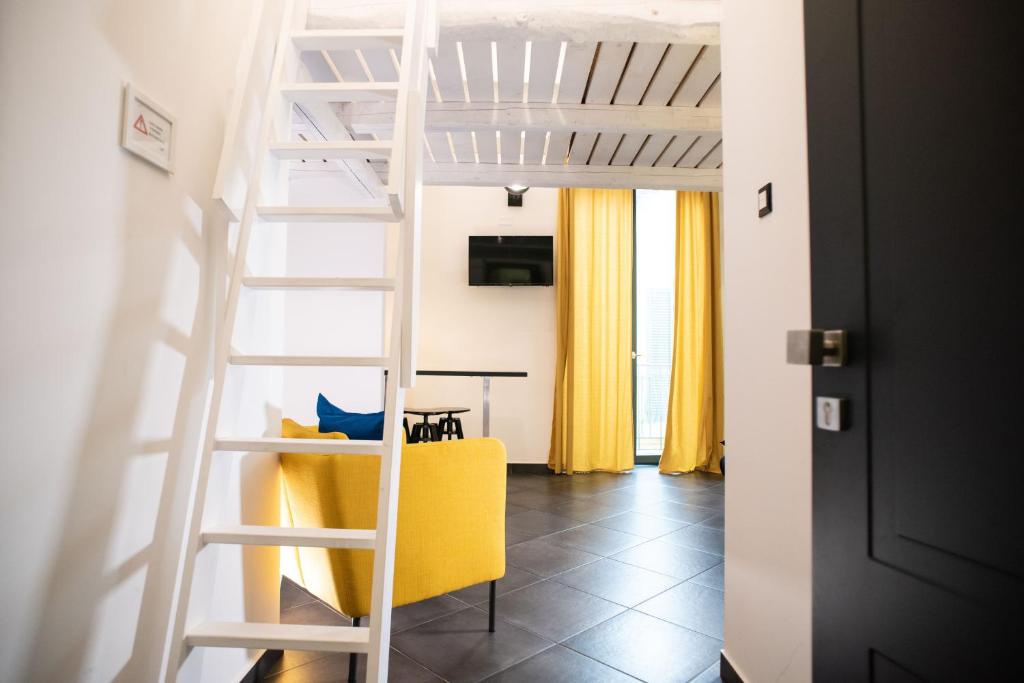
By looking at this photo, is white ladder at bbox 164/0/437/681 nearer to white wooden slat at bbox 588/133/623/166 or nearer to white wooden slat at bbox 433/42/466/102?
white wooden slat at bbox 433/42/466/102

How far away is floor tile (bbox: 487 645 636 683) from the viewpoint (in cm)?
202

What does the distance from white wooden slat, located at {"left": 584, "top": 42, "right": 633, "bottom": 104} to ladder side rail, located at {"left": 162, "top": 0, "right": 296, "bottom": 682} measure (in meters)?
1.59

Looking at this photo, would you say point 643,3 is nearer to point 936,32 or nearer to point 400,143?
point 400,143

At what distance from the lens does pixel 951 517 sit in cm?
80

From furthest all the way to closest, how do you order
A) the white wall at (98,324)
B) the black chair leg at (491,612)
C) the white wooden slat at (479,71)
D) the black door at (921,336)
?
the white wooden slat at (479,71) < the black chair leg at (491,612) < the white wall at (98,324) < the black door at (921,336)

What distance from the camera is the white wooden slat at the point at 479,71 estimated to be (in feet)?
9.39

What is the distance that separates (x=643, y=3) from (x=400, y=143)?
1532 mm

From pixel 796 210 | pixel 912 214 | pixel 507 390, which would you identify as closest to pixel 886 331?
pixel 912 214

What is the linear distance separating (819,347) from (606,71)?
8.10 feet

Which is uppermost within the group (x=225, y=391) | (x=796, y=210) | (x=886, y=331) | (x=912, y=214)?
(x=796, y=210)

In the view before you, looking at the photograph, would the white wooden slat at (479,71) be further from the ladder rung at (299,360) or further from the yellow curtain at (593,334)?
the yellow curtain at (593,334)

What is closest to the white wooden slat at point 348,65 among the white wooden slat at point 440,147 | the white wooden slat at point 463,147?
the white wooden slat at point 440,147

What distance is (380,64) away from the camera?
9.77 ft

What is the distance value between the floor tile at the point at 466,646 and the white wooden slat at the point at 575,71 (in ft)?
8.86
